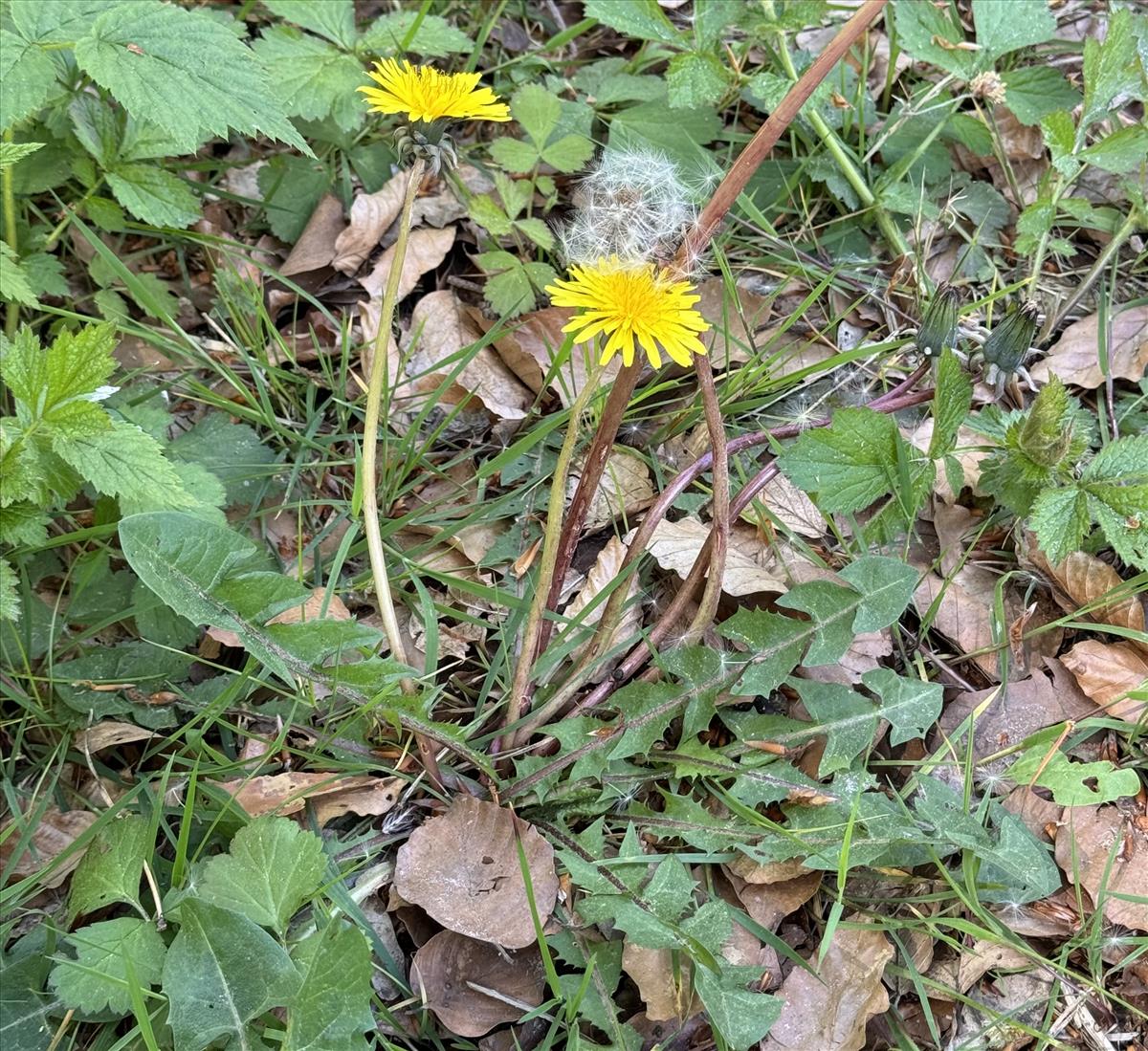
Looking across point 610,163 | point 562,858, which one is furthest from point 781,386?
point 562,858

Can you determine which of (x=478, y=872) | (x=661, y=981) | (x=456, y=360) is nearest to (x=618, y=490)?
(x=456, y=360)

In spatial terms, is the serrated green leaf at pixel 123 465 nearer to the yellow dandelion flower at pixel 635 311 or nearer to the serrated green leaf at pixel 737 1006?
the yellow dandelion flower at pixel 635 311

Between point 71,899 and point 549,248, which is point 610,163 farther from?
point 71,899

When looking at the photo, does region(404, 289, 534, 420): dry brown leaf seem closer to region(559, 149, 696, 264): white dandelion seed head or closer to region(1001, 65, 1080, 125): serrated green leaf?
region(559, 149, 696, 264): white dandelion seed head

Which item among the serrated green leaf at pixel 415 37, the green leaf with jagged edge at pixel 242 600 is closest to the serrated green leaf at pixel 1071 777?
the green leaf with jagged edge at pixel 242 600

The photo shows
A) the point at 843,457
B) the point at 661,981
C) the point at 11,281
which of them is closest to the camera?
the point at 661,981

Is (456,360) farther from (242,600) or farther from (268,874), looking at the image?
(268,874)
